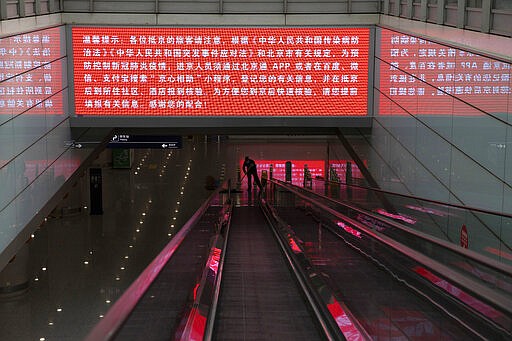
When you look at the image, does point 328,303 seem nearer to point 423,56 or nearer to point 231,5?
point 423,56

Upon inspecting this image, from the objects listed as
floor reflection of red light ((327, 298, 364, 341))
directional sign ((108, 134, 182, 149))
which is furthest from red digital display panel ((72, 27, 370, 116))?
floor reflection of red light ((327, 298, 364, 341))

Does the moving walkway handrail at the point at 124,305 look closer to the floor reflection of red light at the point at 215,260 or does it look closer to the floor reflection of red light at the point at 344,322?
the floor reflection of red light at the point at 344,322

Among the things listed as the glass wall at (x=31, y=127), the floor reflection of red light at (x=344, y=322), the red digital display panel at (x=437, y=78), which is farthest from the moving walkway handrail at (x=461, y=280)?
the glass wall at (x=31, y=127)

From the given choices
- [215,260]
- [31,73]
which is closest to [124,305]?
[215,260]

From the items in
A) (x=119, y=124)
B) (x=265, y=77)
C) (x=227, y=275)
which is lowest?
(x=227, y=275)

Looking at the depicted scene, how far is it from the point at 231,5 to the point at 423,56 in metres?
6.27

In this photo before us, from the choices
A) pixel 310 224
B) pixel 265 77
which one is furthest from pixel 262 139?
pixel 310 224

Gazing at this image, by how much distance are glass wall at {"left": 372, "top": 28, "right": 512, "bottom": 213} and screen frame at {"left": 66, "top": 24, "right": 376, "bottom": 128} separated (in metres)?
0.41

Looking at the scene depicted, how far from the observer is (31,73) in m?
16.1

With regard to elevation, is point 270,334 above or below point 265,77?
below

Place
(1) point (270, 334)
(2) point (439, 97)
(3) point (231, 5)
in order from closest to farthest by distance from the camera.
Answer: (1) point (270, 334) < (2) point (439, 97) < (3) point (231, 5)

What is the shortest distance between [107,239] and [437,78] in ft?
38.9

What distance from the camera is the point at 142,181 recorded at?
34.8 metres

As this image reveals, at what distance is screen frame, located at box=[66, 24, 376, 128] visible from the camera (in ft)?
62.7
